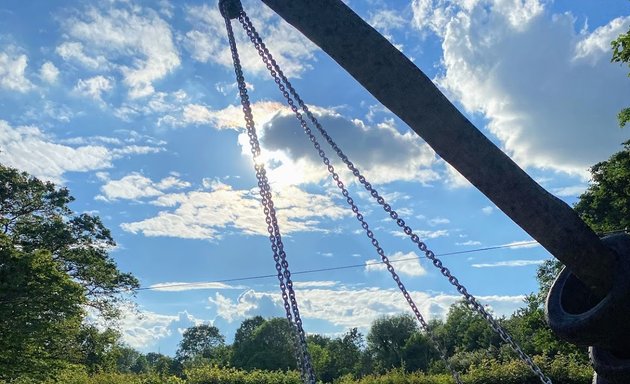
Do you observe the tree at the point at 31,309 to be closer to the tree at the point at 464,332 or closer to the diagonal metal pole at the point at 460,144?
the diagonal metal pole at the point at 460,144

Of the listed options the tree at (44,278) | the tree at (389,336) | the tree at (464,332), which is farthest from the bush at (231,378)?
the tree at (389,336)

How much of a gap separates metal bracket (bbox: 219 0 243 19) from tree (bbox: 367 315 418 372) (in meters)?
51.1

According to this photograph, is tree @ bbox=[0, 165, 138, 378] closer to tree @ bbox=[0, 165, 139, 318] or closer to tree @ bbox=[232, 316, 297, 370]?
tree @ bbox=[0, 165, 139, 318]

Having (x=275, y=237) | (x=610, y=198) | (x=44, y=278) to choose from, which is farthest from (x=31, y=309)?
(x=610, y=198)

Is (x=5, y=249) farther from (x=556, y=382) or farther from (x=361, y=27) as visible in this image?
(x=361, y=27)

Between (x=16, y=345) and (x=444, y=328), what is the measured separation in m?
45.5

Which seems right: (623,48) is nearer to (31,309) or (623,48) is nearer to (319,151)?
(319,151)

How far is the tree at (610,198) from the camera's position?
1488 centimetres

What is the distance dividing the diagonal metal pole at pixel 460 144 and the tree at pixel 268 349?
2073 inches

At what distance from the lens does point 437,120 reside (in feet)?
9.32

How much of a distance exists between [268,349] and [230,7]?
178ft

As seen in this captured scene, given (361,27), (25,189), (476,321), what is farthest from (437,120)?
(476,321)

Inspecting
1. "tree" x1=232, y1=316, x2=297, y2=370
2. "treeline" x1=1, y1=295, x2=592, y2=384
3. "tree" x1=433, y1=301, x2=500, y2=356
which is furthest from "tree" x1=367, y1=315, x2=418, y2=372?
"tree" x1=232, y1=316, x2=297, y2=370

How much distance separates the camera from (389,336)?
178 ft
